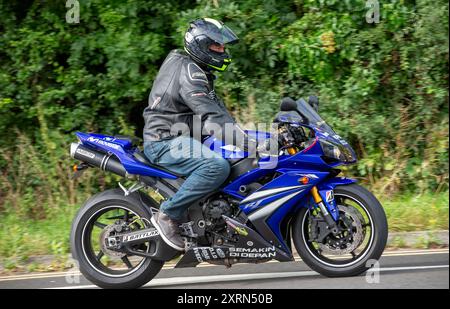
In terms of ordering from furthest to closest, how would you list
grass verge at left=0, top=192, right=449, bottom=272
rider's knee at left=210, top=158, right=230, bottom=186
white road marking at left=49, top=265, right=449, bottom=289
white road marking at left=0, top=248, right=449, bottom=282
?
grass verge at left=0, top=192, right=449, bottom=272
white road marking at left=0, top=248, right=449, bottom=282
white road marking at left=49, top=265, right=449, bottom=289
rider's knee at left=210, top=158, right=230, bottom=186

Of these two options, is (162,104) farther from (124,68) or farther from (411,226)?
(124,68)

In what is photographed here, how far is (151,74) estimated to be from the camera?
33.8ft

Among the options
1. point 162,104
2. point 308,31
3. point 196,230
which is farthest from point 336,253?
point 308,31

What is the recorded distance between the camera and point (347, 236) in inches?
243

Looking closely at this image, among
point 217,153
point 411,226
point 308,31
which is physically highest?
point 308,31

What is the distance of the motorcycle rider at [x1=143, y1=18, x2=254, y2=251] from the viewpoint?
6.12 m

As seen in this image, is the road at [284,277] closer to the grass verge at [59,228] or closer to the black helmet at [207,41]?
the grass verge at [59,228]

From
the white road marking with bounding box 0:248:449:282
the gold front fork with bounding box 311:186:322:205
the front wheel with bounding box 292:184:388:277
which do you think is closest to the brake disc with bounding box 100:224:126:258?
the white road marking with bounding box 0:248:449:282

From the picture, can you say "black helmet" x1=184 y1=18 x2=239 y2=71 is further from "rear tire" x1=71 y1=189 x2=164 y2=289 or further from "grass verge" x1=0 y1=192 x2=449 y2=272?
"grass verge" x1=0 y1=192 x2=449 y2=272

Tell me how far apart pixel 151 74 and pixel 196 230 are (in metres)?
4.43

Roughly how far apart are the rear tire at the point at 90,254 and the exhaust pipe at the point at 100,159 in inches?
8.5
